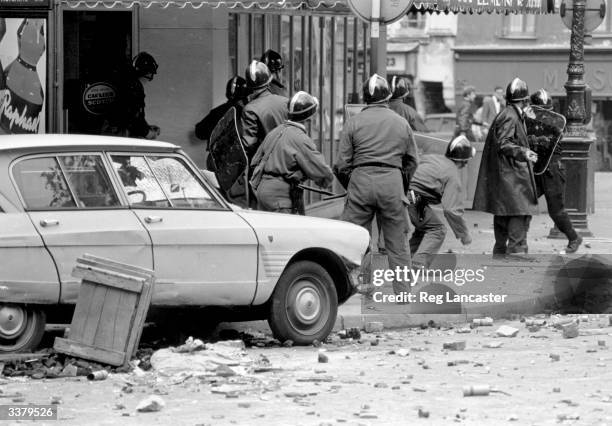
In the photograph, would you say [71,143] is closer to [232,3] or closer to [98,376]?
[98,376]

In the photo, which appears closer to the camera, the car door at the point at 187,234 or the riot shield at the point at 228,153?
the car door at the point at 187,234

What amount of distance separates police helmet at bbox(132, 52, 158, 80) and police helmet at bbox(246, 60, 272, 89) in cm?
434

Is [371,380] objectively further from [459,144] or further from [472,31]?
[472,31]

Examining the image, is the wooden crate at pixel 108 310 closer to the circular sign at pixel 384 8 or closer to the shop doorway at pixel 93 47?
the circular sign at pixel 384 8

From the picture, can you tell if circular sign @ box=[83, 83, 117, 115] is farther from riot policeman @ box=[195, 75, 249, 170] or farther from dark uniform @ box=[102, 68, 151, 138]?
riot policeman @ box=[195, 75, 249, 170]

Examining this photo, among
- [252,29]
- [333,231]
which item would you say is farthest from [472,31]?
[333,231]

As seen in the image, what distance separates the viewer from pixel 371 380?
29.8 ft

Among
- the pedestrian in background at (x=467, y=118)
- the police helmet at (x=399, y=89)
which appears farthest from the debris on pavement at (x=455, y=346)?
the pedestrian in background at (x=467, y=118)

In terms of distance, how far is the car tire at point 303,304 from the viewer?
10.4 metres

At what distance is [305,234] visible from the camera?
1050 cm

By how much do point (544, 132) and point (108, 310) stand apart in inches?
282

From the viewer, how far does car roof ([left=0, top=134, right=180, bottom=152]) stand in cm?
967

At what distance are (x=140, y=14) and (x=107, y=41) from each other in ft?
3.01

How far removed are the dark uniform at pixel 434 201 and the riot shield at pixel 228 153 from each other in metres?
1.68
